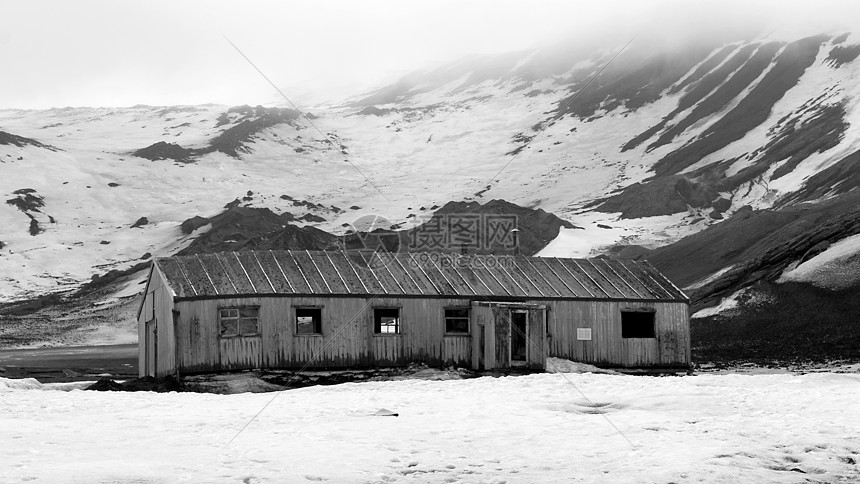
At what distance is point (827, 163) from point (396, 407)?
307 ft

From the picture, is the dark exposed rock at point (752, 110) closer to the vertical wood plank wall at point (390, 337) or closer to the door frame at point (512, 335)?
the vertical wood plank wall at point (390, 337)

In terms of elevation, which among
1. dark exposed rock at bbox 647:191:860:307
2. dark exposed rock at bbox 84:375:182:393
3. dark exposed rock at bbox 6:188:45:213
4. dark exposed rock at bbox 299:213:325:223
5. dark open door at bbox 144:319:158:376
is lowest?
dark exposed rock at bbox 84:375:182:393

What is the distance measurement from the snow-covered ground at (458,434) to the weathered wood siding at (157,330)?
26.9ft

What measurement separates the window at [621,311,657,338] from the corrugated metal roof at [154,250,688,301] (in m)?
0.92

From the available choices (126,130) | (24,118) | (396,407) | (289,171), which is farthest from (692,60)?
(396,407)

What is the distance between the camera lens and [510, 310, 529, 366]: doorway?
115 feet

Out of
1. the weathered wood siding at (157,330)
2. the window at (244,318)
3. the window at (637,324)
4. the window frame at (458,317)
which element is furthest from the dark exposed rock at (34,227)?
the window frame at (458,317)

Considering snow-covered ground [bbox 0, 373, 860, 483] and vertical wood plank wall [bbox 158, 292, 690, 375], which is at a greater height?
vertical wood plank wall [bbox 158, 292, 690, 375]

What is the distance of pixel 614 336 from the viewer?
120ft

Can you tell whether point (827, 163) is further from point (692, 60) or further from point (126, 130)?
point (126, 130)

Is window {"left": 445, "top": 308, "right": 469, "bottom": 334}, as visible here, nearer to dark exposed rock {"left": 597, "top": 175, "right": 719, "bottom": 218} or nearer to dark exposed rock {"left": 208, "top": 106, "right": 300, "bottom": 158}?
dark exposed rock {"left": 597, "top": 175, "right": 719, "bottom": 218}

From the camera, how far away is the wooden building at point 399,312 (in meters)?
32.1

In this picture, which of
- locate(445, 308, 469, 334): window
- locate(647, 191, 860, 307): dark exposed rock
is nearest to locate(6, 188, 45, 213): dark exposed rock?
locate(647, 191, 860, 307): dark exposed rock

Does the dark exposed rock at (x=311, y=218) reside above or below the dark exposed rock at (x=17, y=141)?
below
